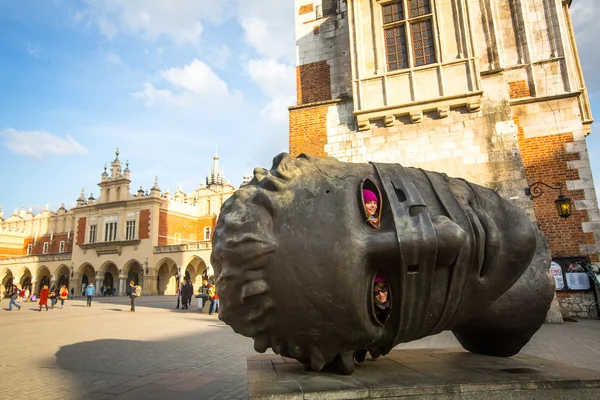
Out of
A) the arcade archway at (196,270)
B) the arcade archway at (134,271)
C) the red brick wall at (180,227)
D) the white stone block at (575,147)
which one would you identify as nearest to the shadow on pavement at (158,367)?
the white stone block at (575,147)

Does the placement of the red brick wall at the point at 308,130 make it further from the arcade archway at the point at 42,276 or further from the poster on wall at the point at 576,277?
the arcade archway at the point at 42,276

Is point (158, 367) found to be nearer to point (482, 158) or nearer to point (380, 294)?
point (380, 294)

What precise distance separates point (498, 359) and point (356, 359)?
48.8 inches

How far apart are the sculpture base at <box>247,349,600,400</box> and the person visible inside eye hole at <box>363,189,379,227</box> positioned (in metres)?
0.98

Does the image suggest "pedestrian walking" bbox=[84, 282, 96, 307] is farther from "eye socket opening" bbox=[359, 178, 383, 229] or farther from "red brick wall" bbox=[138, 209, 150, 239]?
"eye socket opening" bbox=[359, 178, 383, 229]

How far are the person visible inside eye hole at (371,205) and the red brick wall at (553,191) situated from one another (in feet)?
32.6

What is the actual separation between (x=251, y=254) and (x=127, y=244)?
43.4 meters

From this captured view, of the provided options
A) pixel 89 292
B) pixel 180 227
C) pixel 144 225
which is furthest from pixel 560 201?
pixel 180 227

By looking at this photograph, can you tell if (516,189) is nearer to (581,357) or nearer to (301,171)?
(581,357)

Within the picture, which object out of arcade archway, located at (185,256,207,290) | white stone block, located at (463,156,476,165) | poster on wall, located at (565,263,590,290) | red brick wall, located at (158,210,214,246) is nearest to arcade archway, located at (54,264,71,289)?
red brick wall, located at (158,210,214,246)

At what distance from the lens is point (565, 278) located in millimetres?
10008

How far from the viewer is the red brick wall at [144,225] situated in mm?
41125

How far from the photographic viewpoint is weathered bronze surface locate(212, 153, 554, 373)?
88.6 inches

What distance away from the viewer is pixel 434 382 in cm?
242
